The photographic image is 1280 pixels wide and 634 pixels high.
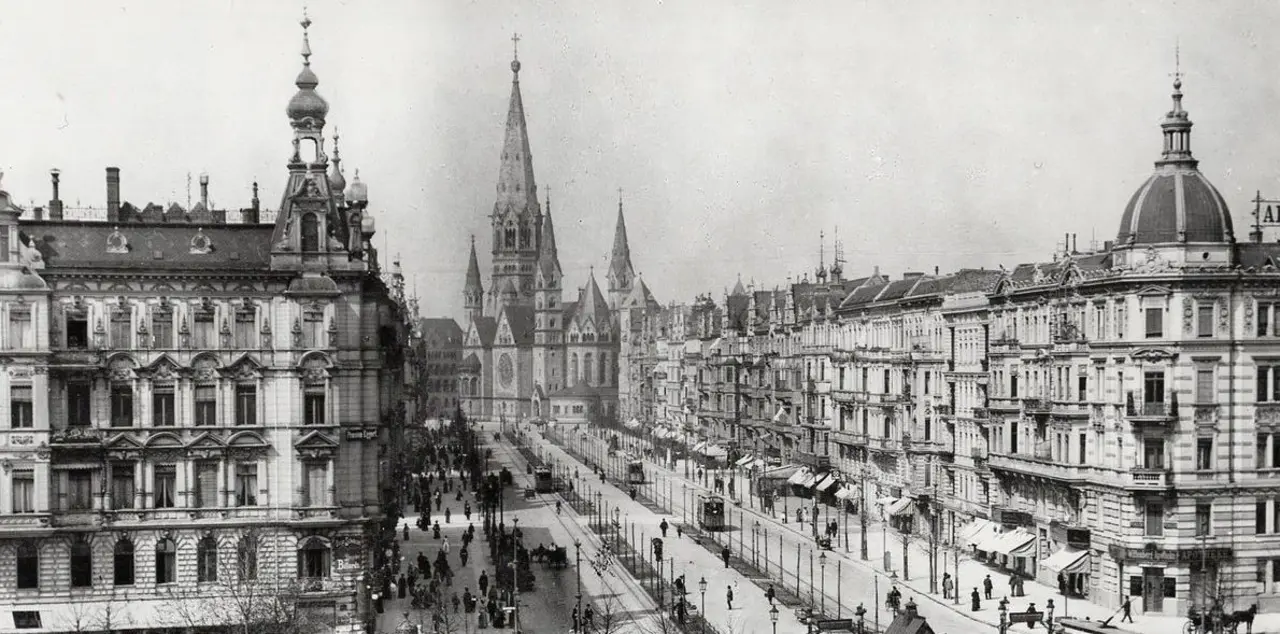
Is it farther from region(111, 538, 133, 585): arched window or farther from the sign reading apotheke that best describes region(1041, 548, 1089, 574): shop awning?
region(111, 538, 133, 585): arched window

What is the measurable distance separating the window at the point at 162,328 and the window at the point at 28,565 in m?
8.35

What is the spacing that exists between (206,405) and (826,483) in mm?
55074

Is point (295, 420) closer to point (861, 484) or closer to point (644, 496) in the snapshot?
point (861, 484)

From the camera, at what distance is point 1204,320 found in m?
63.2

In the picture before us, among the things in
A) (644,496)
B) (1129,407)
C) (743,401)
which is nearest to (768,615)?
(1129,407)

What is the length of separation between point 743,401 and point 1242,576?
76.0 metres

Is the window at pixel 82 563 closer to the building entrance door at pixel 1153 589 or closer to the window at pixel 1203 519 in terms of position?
the building entrance door at pixel 1153 589

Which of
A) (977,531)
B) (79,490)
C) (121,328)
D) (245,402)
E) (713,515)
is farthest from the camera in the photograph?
(713,515)

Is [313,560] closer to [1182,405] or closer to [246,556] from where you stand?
[246,556]

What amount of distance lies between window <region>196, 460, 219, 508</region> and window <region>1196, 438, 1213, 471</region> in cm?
3847

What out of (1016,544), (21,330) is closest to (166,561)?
(21,330)

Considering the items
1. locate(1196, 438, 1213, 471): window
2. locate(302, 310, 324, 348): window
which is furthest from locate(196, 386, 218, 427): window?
locate(1196, 438, 1213, 471): window

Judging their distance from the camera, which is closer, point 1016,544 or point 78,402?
point 78,402

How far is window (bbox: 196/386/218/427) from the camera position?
5778cm
